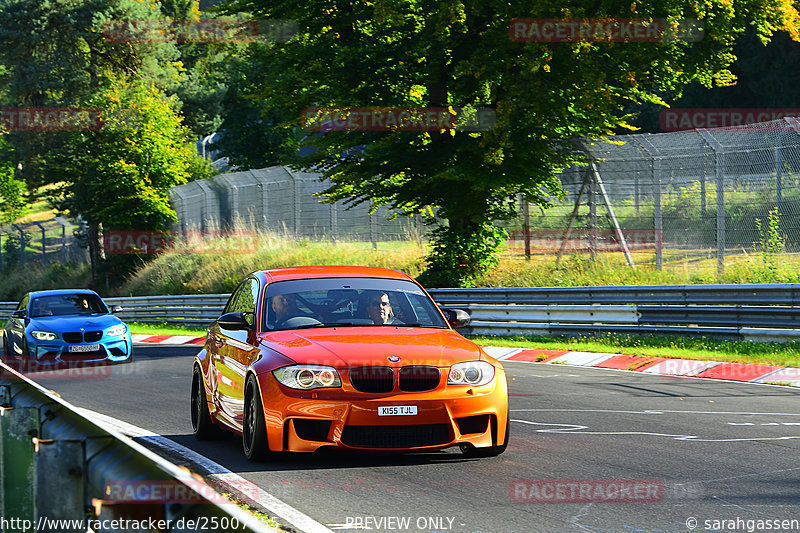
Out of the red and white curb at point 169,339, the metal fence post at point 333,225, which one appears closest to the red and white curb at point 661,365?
the red and white curb at point 169,339

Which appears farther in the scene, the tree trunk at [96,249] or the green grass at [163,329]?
the tree trunk at [96,249]

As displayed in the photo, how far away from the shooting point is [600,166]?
948 inches

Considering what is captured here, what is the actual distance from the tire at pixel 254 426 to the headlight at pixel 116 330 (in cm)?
1170

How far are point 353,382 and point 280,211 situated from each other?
29907mm

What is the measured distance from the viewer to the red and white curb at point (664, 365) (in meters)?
14.0

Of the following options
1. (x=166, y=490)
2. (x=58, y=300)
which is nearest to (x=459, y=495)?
(x=166, y=490)

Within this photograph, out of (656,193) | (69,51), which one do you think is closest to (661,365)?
(656,193)

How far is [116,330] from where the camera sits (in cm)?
1978

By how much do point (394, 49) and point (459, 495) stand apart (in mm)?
17277

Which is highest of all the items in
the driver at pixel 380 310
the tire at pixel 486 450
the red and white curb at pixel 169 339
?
the driver at pixel 380 310

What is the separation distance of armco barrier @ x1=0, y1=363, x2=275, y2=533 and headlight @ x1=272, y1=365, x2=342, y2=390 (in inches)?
107

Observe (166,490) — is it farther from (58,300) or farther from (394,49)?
(394,49)

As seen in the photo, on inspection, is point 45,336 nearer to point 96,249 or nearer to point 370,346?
point 370,346

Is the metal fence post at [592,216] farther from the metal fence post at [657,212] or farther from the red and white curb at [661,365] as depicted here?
the red and white curb at [661,365]
